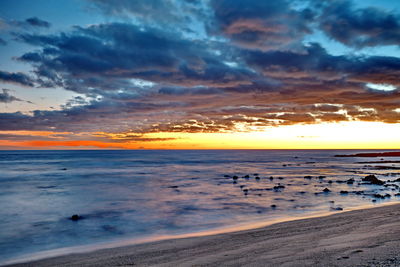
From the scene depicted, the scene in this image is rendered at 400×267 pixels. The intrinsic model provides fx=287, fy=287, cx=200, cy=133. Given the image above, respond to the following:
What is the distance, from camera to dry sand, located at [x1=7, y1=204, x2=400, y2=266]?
8.18 metres

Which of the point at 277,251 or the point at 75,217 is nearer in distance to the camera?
the point at 277,251

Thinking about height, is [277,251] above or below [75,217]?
above

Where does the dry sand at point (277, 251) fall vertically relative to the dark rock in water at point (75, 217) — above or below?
above

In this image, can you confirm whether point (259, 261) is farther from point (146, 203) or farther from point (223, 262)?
point (146, 203)

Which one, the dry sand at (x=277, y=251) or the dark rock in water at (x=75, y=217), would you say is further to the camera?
the dark rock in water at (x=75, y=217)

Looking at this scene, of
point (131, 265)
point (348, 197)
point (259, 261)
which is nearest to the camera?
point (259, 261)

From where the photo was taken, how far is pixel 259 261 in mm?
8852

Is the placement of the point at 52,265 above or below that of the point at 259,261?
below

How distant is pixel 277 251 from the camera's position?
10047mm

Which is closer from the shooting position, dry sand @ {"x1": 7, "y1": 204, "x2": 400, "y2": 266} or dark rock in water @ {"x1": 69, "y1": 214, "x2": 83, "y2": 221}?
dry sand @ {"x1": 7, "y1": 204, "x2": 400, "y2": 266}

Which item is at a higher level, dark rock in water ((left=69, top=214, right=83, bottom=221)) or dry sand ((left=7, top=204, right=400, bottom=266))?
dry sand ((left=7, top=204, right=400, bottom=266))

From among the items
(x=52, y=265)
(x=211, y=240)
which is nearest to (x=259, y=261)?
(x=211, y=240)

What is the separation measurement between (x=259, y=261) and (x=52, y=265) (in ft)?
28.2

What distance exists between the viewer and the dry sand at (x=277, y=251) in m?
8.18
